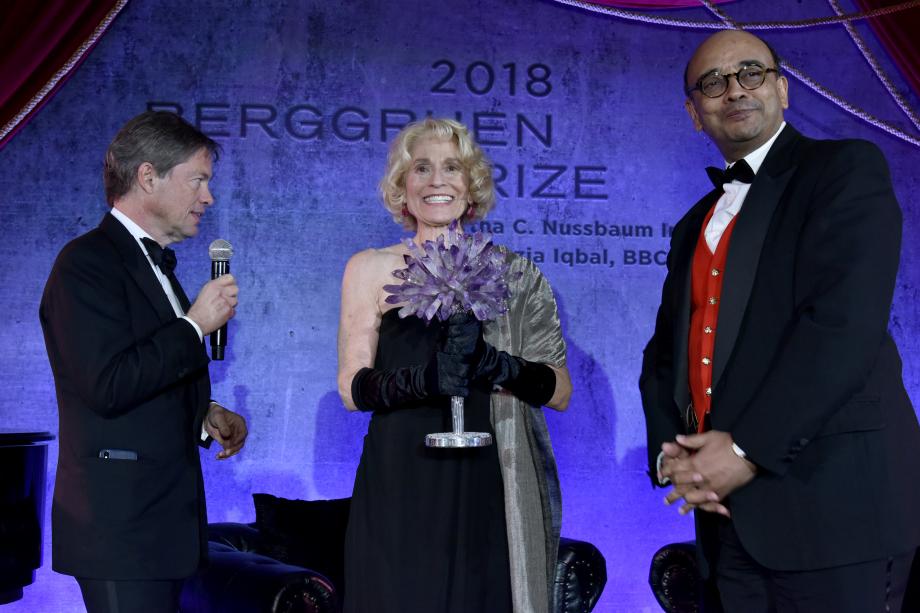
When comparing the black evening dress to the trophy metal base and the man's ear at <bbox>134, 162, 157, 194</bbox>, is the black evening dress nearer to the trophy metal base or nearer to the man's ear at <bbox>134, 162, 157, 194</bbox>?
the trophy metal base

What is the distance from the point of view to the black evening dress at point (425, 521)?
279cm

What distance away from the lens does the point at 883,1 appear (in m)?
5.23

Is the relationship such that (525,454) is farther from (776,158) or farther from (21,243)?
(21,243)

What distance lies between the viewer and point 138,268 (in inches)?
104

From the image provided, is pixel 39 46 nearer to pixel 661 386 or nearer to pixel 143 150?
pixel 143 150

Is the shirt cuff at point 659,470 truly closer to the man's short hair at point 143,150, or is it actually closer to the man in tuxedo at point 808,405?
the man in tuxedo at point 808,405

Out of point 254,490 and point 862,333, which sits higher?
point 862,333

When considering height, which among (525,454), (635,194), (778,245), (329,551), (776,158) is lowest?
(329,551)

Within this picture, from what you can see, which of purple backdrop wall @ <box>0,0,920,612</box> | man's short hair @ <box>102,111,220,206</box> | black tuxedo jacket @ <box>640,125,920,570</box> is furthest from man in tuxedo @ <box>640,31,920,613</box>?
purple backdrop wall @ <box>0,0,920,612</box>

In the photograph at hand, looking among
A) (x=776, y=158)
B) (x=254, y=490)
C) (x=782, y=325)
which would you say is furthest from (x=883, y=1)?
(x=254, y=490)

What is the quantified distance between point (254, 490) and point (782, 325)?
3.37m

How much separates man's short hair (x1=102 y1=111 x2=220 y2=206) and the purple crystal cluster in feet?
2.66

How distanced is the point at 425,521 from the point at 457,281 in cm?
79

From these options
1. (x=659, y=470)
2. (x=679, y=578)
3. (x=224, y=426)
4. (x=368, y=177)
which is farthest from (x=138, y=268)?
(x=679, y=578)
